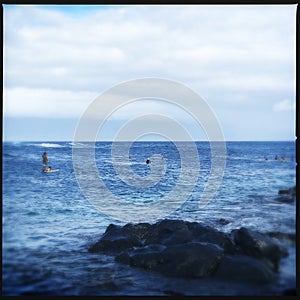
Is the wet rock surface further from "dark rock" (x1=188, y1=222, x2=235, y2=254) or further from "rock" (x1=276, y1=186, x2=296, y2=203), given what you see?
"rock" (x1=276, y1=186, x2=296, y2=203)

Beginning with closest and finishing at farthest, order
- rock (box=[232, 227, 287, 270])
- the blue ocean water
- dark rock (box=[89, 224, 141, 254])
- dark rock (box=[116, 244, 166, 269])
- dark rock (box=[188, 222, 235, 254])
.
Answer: the blue ocean water, rock (box=[232, 227, 287, 270]), dark rock (box=[116, 244, 166, 269]), dark rock (box=[188, 222, 235, 254]), dark rock (box=[89, 224, 141, 254])

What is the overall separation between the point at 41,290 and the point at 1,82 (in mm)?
3884

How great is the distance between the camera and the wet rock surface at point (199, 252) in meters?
8.22

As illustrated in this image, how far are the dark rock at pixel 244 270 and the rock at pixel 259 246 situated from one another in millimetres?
184

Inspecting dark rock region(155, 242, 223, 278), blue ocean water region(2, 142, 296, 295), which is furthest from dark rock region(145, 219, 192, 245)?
blue ocean water region(2, 142, 296, 295)

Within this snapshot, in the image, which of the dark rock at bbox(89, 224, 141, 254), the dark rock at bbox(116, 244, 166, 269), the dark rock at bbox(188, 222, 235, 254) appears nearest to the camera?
the dark rock at bbox(116, 244, 166, 269)

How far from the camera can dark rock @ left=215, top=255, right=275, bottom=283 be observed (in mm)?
7973

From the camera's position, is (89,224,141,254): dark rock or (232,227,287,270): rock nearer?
(232,227,287,270): rock

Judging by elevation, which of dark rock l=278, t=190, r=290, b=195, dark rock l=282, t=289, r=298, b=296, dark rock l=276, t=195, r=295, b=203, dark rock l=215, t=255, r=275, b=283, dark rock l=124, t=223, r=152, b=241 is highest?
dark rock l=278, t=190, r=290, b=195

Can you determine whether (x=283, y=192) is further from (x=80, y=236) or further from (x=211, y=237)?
(x=80, y=236)

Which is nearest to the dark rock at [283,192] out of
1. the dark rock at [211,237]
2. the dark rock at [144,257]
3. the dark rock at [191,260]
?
the dark rock at [211,237]

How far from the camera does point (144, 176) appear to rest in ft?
80.5

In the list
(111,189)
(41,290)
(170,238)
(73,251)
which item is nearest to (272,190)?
(170,238)

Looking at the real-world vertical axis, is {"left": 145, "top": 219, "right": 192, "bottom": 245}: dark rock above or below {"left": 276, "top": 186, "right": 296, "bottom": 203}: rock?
below
